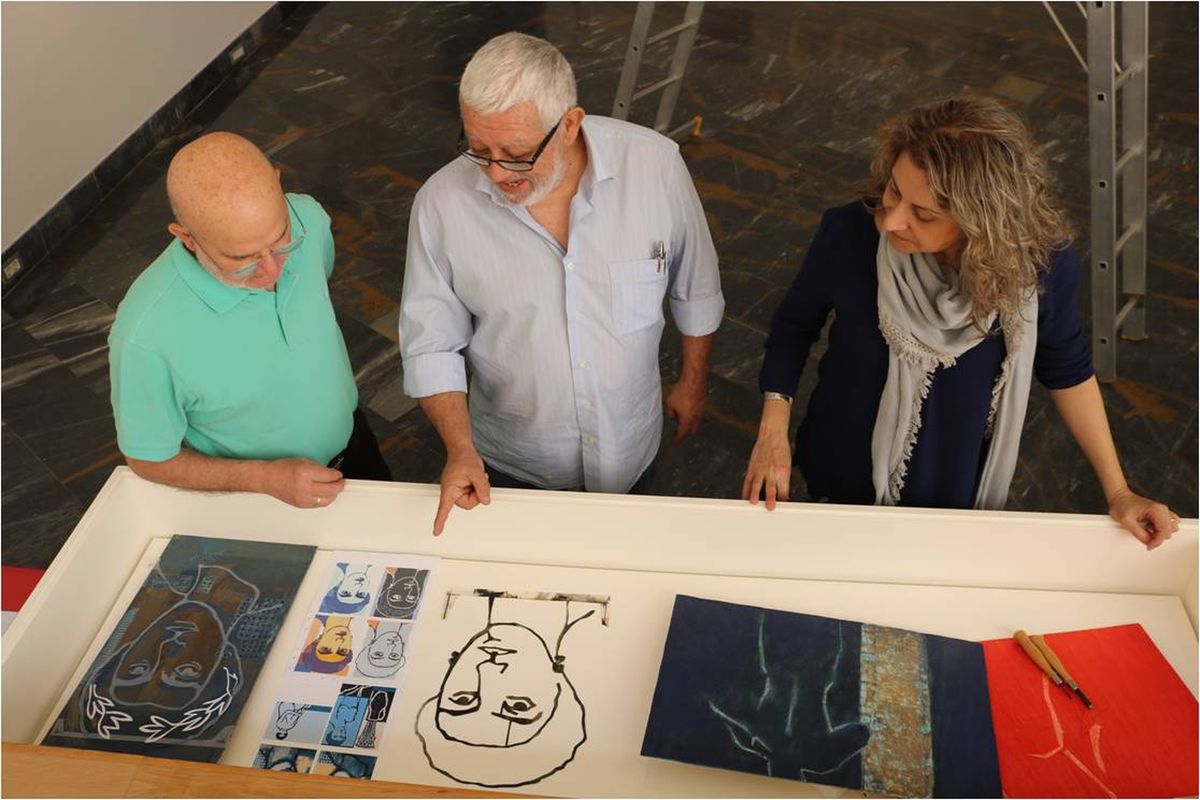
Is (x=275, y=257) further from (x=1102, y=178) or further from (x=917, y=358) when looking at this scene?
(x=1102, y=178)

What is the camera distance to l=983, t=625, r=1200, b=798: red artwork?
1.62 metres

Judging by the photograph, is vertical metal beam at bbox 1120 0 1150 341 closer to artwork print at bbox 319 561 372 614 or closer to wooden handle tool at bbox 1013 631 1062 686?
wooden handle tool at bbox 1013 631 1062 686

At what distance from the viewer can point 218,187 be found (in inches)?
70.1

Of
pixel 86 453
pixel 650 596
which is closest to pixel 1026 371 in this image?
pixel 650 596

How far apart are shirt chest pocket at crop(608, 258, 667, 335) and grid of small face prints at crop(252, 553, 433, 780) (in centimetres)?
64

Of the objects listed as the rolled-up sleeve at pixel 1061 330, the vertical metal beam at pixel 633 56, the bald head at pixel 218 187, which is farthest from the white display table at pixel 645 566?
the vertical metal beam at pixel 633 56

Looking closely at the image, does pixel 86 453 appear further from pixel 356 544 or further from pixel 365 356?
pixel 356 544

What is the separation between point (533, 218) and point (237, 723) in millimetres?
1071

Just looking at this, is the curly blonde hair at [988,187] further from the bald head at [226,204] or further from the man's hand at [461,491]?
the bald head at [226,204]

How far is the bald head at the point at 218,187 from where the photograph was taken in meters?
1.77

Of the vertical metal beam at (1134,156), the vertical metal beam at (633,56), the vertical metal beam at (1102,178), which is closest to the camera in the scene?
the vertical metal beam at (1102,178)

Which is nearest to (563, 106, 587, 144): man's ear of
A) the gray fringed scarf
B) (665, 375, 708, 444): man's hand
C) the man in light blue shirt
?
the man in light blue shirt

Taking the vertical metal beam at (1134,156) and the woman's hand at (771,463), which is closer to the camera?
the woman's hand at (771,463)

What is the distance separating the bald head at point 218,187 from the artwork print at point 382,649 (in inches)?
29.5
